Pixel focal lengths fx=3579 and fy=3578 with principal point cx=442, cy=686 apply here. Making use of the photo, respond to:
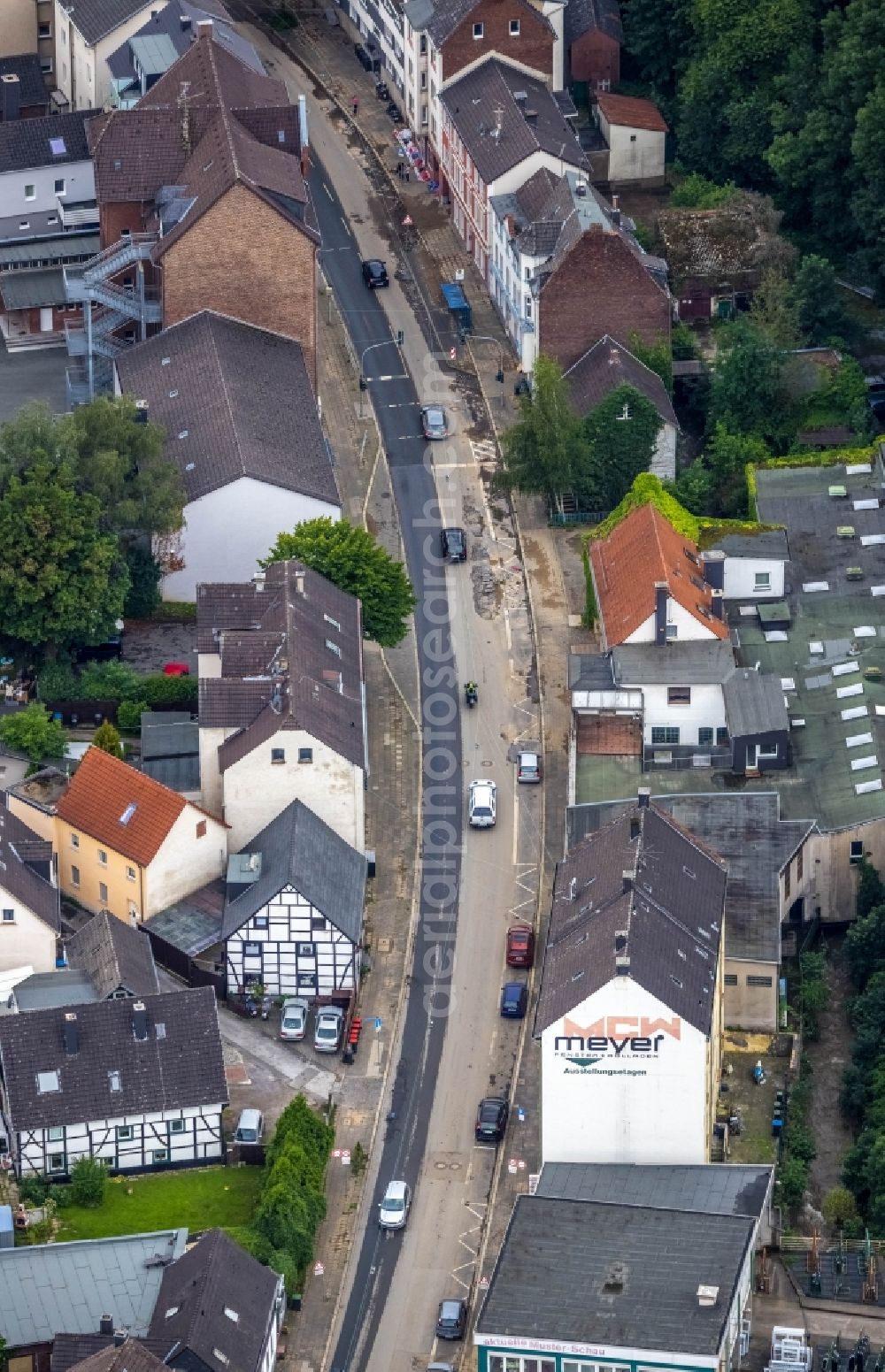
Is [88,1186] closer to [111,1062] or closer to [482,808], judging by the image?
[111,1062]

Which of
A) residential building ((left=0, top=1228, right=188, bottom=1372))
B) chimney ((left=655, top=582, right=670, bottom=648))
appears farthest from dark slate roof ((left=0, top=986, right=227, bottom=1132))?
chimney ((left=655, top=582, right=670, bottom=648))

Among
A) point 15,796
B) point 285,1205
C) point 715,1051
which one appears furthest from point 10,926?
point 715,1051

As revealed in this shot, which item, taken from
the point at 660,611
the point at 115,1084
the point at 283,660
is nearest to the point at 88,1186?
the point at 115,1084

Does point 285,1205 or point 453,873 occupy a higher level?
point 453,873

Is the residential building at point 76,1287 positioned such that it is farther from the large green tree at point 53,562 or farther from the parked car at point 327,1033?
the large green tree at point 53,562

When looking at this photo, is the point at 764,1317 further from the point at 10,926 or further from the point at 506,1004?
the point at 10,926

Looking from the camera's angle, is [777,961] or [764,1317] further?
[777,961]

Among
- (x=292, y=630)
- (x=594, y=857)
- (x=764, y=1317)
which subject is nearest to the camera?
(x=764, y=1317)
